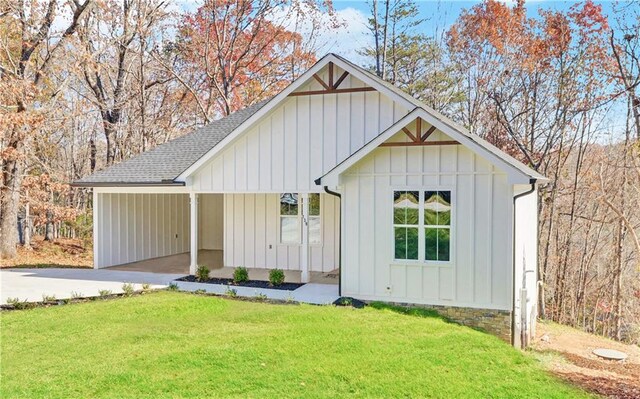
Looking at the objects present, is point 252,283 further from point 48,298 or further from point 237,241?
point 48,298

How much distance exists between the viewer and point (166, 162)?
1477 cm

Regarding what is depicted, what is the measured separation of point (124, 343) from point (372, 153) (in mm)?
6130

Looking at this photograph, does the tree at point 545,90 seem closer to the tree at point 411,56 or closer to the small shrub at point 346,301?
the tree at point 411,56

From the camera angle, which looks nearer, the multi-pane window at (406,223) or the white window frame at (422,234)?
the white window frame at (422,234)

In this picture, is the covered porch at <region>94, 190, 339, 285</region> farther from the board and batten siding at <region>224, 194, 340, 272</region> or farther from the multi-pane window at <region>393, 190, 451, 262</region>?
the multi-pane window at <region>393, 190, 451, 262</region>

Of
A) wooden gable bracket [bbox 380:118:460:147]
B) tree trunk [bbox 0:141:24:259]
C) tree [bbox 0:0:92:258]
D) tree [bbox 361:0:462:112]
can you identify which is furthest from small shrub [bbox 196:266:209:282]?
tree [bbox 361:0:462:112]

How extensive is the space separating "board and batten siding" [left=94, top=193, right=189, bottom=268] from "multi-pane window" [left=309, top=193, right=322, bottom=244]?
623cm

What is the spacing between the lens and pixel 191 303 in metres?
9.79

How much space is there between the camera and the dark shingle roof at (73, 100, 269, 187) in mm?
13659

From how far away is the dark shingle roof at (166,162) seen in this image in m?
13.7

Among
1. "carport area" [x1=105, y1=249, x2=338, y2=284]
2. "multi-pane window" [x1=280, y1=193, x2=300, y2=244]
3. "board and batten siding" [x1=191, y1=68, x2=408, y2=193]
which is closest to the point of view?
"board and batten siding" [x1=191, y1=68, x2=408, y2=193]

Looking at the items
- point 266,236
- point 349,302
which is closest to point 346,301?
point 349,302

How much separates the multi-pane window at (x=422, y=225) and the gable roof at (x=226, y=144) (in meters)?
1.34

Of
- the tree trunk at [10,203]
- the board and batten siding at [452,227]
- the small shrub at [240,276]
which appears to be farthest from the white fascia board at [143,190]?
the tree trunk at [10,203]
